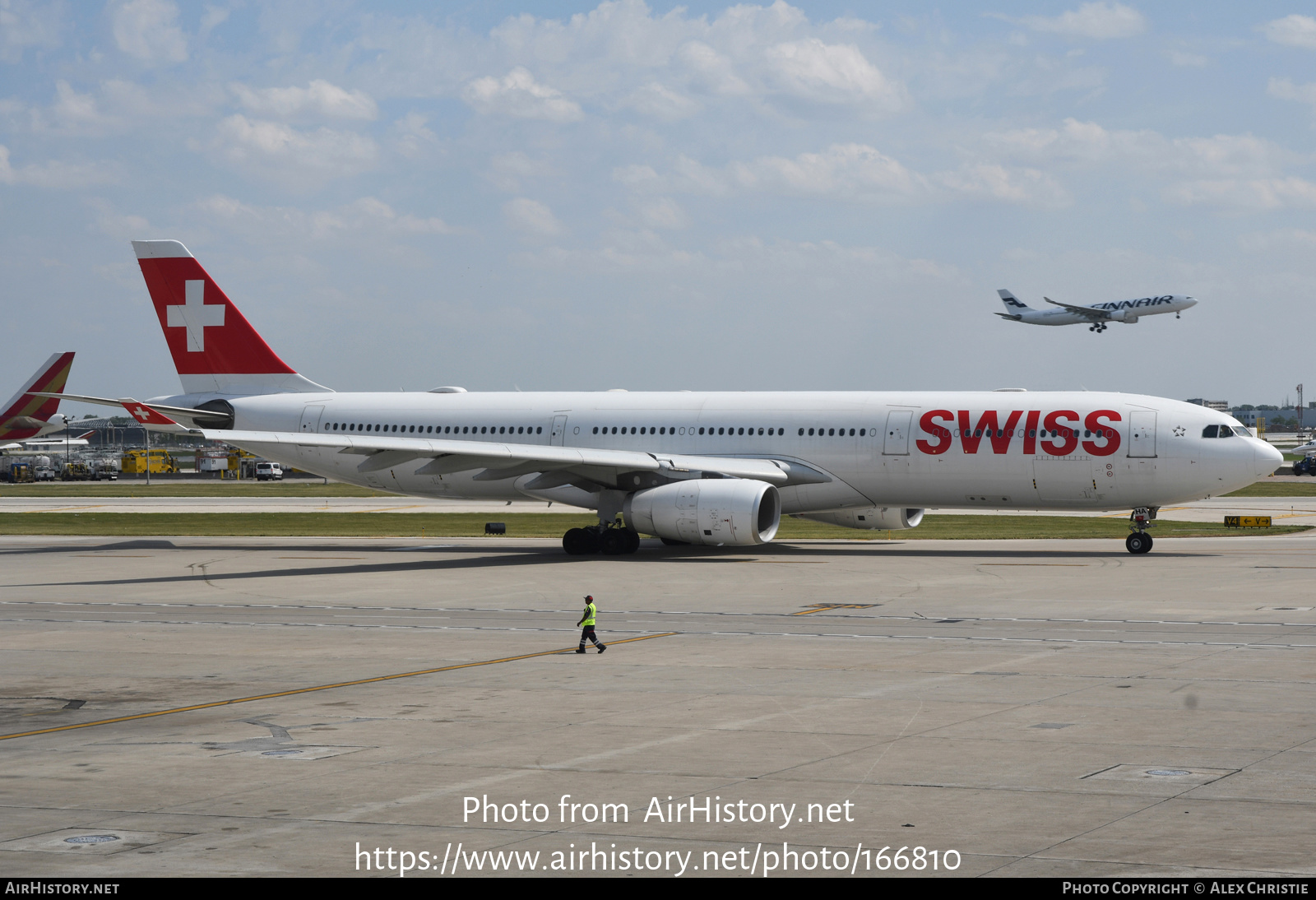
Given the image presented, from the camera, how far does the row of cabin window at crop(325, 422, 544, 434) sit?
42625 mm

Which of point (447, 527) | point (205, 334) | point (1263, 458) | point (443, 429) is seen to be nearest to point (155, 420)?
point (205, 334)

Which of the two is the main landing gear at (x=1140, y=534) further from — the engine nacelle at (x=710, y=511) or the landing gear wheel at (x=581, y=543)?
the landing gear wheel at (x=581, y=543)

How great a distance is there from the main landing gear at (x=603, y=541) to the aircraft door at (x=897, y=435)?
7.32m

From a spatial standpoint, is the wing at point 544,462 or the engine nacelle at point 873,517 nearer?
the wing at point 544,462

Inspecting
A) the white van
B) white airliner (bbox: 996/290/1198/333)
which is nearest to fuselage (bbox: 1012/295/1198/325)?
white airliner (bbox: 996/290/1198/333)

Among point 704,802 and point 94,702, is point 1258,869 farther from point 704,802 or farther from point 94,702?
point 94,702

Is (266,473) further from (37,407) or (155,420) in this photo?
(155,420)

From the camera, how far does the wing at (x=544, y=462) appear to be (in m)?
36.0

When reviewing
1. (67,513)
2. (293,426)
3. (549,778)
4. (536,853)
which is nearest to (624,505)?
(293,426)

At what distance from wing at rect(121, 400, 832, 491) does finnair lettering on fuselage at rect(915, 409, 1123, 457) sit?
11.3ft

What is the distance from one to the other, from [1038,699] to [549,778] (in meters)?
6.65

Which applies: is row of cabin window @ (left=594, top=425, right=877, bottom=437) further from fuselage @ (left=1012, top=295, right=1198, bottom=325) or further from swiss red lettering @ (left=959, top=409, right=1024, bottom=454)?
fuselage @ (left=1012, top=295, right=1198, bottom=325)

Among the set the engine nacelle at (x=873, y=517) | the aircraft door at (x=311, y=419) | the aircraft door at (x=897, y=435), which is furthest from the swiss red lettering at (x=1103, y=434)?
the aircraft door at (x=311, y=419)

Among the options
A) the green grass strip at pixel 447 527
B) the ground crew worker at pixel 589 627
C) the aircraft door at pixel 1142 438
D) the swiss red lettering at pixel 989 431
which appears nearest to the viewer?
the ground crew worker at pixel 589 627
